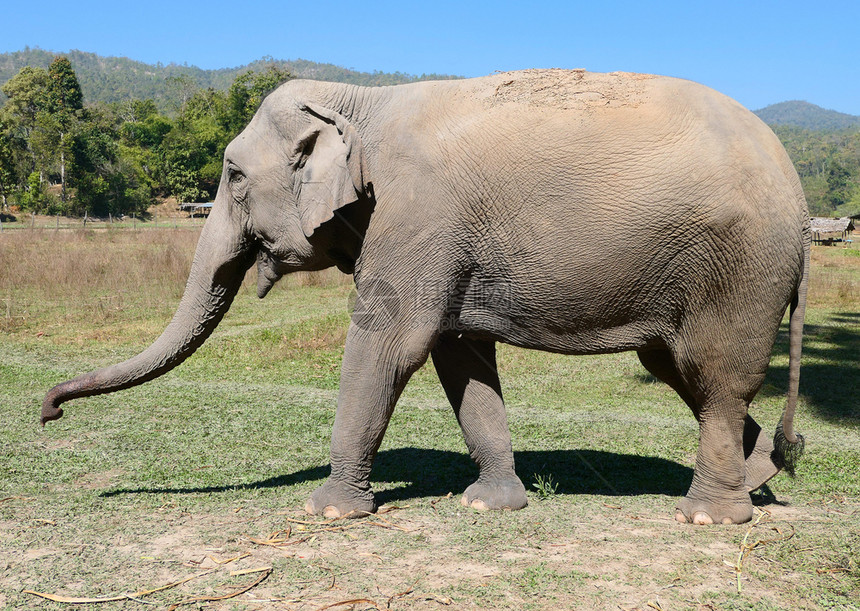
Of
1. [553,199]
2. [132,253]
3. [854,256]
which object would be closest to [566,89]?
[553,199]

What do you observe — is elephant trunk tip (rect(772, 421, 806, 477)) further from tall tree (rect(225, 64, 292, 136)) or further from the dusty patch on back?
tall tree (rect(225, 64, 292, 136))

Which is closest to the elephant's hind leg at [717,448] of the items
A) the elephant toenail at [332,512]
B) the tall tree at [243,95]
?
the elephant toenail at [332,512]

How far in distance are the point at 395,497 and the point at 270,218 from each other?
196 cm

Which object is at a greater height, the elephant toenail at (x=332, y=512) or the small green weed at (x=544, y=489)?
the elephant toenail at (x=332, y=512)

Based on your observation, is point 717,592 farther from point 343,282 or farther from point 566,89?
point 343,282

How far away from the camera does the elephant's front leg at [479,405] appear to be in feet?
16.2

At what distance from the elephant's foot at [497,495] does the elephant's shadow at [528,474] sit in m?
0.35

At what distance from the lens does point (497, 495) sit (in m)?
4.80

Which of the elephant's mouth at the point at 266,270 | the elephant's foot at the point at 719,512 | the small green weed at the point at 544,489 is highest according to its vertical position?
the elephant's mouth at the point at 266,270

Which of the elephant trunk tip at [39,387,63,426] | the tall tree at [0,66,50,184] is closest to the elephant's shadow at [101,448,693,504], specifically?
the elephant trunk tip at [39,387,63,426]

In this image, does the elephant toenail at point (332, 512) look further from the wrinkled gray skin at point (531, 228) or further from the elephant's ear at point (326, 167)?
the elephant's ear at point (326, 167)

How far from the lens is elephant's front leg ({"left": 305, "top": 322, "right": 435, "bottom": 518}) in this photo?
14.3ft

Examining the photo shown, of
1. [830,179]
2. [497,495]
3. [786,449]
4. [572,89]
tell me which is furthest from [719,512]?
[830,179]

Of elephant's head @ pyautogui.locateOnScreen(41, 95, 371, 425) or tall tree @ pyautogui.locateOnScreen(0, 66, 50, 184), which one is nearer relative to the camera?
elephant's head @ pyautogui.locateOnScreen(41, 95, 371, 425)
